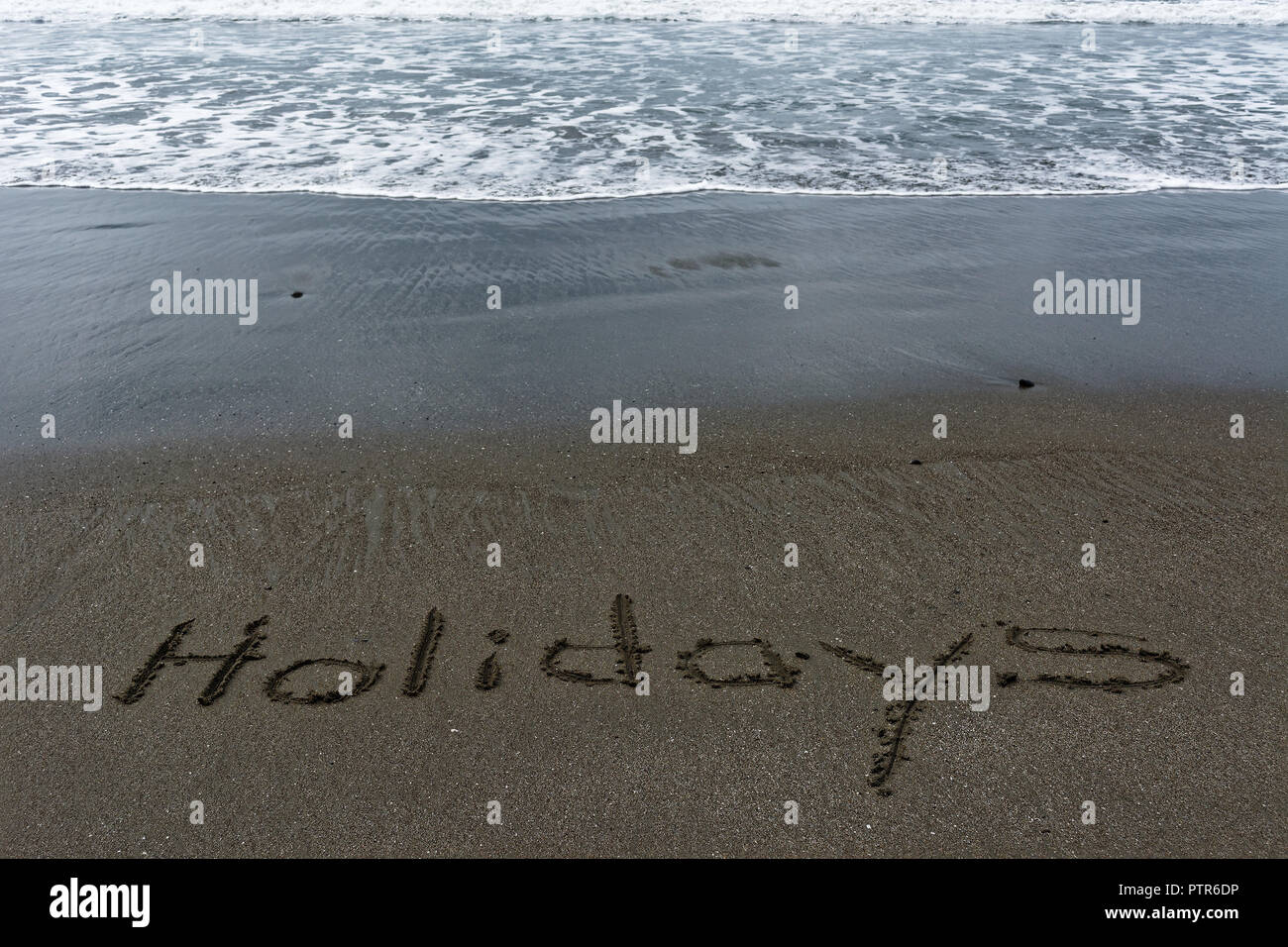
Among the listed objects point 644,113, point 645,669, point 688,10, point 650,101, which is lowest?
point 645,669

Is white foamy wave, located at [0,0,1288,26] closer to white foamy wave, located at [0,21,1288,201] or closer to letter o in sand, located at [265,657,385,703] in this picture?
white foamy wave, located at [0,21,1288,201]

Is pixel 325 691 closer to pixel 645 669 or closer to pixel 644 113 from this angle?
pixel 645 669

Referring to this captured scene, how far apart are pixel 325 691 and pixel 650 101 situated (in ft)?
31.2

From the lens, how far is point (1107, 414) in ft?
14.9

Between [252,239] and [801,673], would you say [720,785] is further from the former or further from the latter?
[252,239]

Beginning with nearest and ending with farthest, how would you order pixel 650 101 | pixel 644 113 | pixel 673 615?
pixel 673 615 → pixel 644 113 → pixel 650 101

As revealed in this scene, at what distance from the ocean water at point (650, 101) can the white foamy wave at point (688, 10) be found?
0.44ft

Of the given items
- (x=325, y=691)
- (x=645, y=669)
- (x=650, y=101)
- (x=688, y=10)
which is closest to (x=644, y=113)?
(x=650, y=101)

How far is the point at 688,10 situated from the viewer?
18141mm

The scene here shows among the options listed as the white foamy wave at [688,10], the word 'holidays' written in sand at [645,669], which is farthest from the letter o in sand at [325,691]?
the white foamy wave at [688,10]

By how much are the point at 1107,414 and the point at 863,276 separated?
208cm

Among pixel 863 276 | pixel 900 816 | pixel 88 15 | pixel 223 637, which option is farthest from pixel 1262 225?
pixel 88 15

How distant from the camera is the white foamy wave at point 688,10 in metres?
17.5

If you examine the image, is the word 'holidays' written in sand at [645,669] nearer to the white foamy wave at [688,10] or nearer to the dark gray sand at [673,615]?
the dark gray sand at [673,615]
